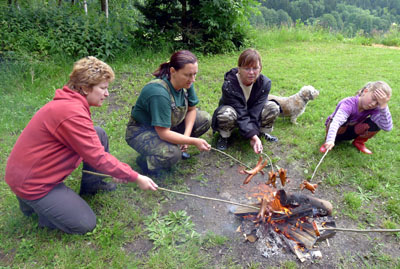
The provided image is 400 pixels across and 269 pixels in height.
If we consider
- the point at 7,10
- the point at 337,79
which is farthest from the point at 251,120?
the point at 7,10

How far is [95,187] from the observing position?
2.85 meters

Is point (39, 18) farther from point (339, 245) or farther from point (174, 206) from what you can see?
point (339, 245)

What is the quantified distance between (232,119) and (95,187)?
183 centimetres

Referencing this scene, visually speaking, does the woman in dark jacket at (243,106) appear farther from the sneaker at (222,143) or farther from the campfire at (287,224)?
the campfire at (287,224)

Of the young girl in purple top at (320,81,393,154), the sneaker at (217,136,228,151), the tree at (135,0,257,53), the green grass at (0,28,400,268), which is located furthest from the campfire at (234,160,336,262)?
the tree at (135,0,257,53)

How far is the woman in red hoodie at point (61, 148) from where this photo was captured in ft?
6.56

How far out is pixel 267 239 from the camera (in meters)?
2.37

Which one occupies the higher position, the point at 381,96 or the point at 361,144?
the point at 381,96

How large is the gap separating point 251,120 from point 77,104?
2.23 meters

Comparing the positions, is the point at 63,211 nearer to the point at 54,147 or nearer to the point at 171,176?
the point at 54,147

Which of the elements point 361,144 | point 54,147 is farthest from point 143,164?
point 361,144

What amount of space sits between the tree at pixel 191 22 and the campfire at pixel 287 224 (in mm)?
6227

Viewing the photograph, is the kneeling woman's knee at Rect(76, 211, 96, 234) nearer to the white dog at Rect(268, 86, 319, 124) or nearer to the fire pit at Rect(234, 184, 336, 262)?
the fire pit at Rect(234, 184, 336, 262)

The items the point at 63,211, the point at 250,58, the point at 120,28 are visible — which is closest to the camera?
the point at 63,211
